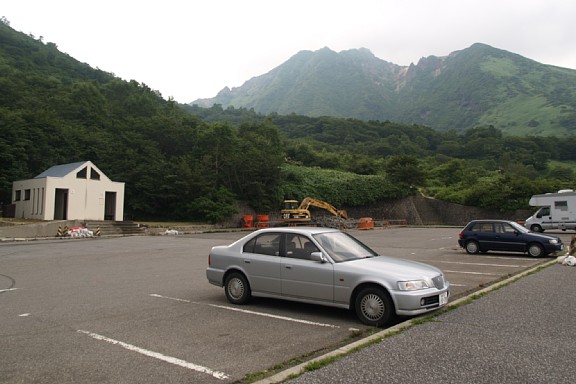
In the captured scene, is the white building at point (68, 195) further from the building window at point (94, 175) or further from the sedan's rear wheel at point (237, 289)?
the sedan's rear wheel at point (237, 289)

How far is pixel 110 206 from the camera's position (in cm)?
3656

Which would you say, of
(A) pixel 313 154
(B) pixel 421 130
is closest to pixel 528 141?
(B) pixel 421 130

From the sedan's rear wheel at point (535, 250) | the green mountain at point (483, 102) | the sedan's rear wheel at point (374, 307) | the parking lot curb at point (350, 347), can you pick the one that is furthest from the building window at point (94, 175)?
the green mountain at point (483, 102)

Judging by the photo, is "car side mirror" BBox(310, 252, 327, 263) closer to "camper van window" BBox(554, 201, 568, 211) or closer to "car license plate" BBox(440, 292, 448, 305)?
"car license plate" BBox(440, 292, 448, 305)

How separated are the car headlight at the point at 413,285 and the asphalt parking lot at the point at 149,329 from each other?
2.82 feet

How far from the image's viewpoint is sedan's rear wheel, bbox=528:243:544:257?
16.0 metres

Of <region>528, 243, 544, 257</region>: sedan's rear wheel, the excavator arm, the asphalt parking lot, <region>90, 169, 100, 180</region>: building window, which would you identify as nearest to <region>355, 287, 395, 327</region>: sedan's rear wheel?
the asphalt parking lot

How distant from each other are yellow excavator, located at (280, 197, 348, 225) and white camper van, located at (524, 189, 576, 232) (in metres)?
19.2

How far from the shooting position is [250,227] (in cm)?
4109

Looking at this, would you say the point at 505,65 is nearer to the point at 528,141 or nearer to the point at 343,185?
the point at 528,141

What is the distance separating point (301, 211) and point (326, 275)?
34644mm

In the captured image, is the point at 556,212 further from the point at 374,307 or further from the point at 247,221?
the point at 374,307

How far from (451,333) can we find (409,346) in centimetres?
95

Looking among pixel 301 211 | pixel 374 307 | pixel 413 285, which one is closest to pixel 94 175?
pixel 301 211
